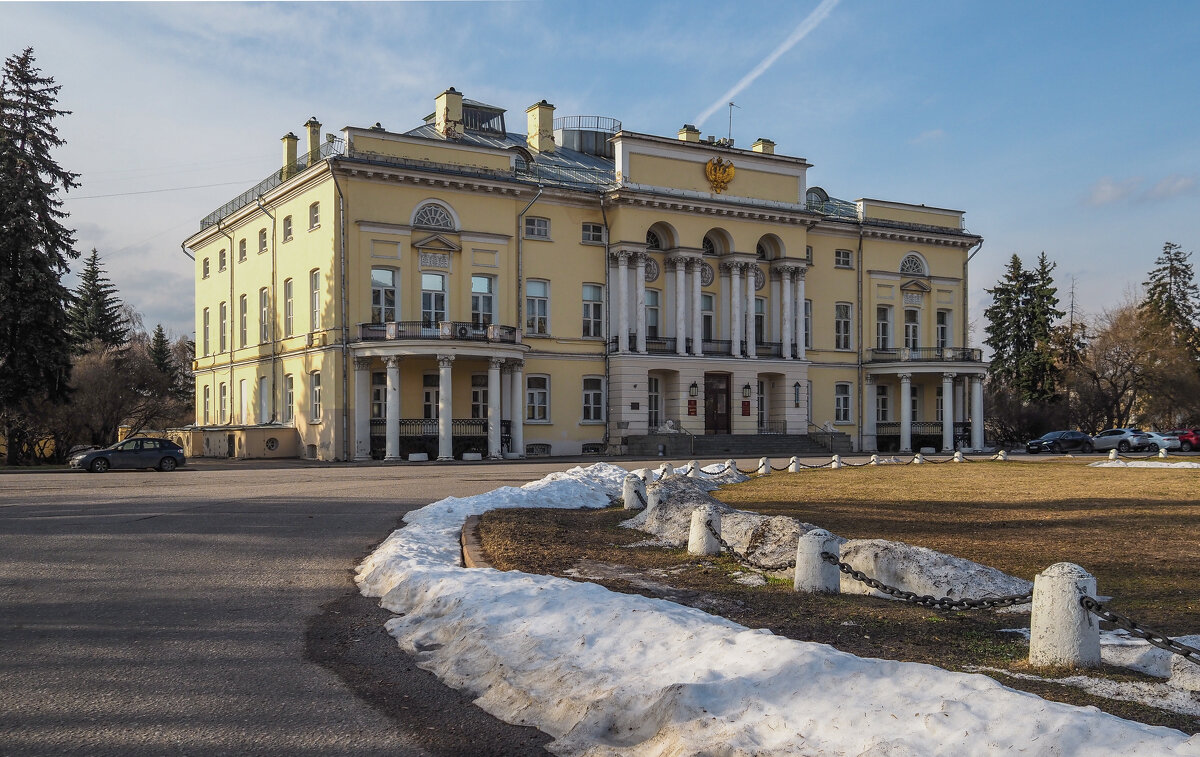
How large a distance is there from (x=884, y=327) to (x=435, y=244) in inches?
1049

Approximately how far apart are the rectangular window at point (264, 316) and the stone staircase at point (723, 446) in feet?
58.2

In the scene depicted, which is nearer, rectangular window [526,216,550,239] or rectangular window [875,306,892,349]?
rectangular window [526,216,550,239]

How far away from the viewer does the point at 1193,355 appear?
66.5 meters

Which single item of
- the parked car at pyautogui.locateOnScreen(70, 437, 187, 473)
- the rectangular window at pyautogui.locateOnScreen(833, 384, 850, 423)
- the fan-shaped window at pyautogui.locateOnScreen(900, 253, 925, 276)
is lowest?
the parked car at pyautogui.locateOnScreen(70, 437, 187, 473)

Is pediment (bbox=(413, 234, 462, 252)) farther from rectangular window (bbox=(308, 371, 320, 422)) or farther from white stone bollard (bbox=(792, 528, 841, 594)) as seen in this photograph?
white stone bollard (bbox=(792, 528, 841, 594))

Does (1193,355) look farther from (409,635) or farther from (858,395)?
(409,635)

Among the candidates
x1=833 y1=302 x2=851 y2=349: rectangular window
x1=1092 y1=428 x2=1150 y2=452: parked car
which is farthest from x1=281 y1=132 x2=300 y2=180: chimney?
x1=1092 y1=428 x2=1150 y2=452: parked car

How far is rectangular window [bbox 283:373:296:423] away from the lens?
4244 cm

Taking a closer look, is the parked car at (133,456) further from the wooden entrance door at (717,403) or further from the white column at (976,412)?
the white column at (976,412)

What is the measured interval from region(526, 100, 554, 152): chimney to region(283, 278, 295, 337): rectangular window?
15011 millimetres

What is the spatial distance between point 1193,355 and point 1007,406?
1434 cm

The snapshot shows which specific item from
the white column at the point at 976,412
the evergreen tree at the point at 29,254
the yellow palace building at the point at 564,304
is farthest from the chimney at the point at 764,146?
the evergreen tree at the point at 29,254

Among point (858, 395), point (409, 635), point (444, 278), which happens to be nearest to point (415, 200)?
point (444, 278)

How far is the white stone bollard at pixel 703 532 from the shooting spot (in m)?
10.3
